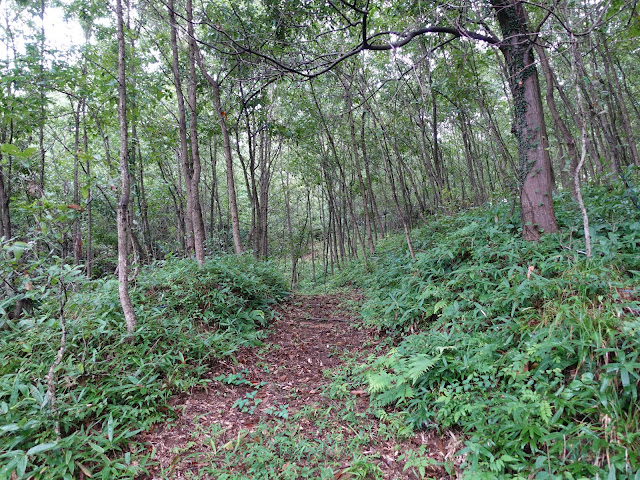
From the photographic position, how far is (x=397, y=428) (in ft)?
9.09

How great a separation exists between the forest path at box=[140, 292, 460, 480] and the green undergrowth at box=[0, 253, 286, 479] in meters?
0.24

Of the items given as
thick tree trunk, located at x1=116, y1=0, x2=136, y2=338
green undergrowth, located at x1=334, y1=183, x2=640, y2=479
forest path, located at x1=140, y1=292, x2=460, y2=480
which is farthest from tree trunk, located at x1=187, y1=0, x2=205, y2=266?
green undergrowth, located at x1=334, y1=183, x2=640, y2=479

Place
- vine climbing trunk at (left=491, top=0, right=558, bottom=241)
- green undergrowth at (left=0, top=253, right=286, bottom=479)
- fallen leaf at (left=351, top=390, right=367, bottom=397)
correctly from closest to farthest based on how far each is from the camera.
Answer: green undergrowth at (left=0, top=253, right=286, bottom=479) → fallen leaf at (left=351, top=390, right=367, bottom=397) → vine climbing trunk at (left=491, top=0, right=558, bottom=241)

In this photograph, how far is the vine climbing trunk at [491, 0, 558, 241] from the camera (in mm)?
4324

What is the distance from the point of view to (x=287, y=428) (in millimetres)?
2994

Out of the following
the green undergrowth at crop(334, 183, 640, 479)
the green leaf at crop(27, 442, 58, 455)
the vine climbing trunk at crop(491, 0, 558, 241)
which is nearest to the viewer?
the green undergrowth at crop(334, 183, 640, 479)

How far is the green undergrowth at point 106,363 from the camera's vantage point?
2445 millimetres

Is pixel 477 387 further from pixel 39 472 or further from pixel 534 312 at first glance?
pixel 39 472

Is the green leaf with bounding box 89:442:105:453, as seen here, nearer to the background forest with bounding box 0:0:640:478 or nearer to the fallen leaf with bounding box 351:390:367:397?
the background forest with bounding box 0:0:640:478

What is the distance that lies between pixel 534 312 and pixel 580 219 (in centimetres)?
220

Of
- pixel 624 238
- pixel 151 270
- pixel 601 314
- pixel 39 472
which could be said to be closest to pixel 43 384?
pixel 39 472

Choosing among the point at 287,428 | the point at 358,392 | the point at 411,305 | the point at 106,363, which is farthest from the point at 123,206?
the point at 411,305

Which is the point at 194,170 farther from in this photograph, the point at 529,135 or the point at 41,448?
the point at 529,135

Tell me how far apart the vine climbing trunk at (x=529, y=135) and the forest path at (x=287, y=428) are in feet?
9.32
